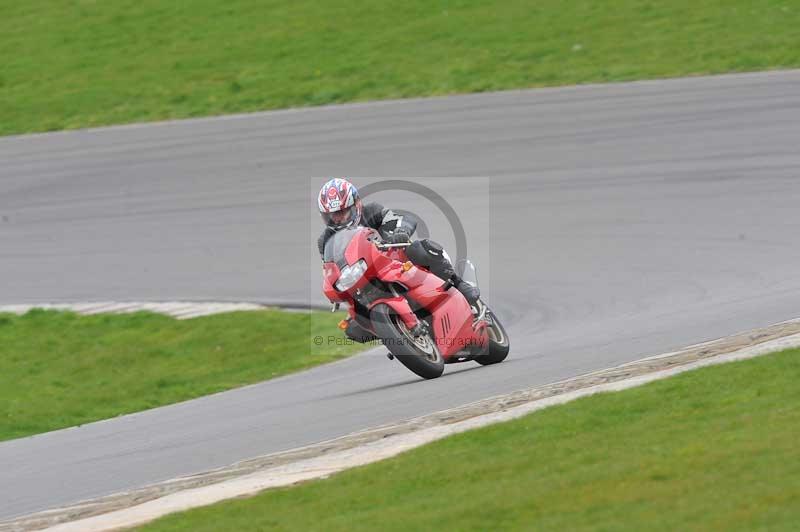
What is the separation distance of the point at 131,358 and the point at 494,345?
226 inches

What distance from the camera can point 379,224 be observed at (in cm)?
Answer: 1185

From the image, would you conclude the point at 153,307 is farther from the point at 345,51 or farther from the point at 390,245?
the point at 345,51

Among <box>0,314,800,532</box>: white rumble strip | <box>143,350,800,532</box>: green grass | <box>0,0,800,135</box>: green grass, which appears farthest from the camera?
<box>0,0,800,135</box>: green grass

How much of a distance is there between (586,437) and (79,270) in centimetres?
1401

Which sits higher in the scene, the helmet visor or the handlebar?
the helmet visor

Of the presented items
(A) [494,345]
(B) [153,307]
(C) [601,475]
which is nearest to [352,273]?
(A) [494,345]

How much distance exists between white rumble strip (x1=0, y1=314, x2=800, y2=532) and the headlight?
1.69 m

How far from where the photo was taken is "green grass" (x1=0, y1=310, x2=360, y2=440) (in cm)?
1423

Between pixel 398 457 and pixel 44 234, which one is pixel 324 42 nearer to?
pixel 44 234

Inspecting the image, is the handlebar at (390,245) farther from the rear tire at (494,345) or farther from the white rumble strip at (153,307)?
the white rumble strip at (153,307)

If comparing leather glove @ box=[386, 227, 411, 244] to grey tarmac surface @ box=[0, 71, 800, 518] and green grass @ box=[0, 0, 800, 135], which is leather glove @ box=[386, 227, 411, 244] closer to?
grey tarmac surface @ box=[0, 71, 800, 518]

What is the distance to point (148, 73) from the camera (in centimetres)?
3027

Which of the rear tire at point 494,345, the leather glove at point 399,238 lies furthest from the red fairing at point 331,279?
the rear tire at point 494,345

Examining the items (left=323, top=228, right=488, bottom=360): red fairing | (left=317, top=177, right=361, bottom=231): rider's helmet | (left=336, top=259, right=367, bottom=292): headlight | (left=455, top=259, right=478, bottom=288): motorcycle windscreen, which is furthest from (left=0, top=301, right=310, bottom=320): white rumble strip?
(left=336, top=259, right=367, bottom=292): headlight
